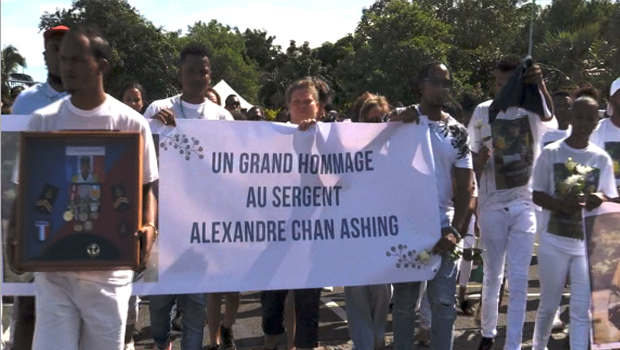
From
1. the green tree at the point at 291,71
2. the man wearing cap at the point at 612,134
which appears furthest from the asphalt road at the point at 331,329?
the green tree at the point at 291,71

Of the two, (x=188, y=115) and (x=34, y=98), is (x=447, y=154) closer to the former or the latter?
(x=188, y=115)

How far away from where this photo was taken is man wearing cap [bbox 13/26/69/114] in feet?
15.9

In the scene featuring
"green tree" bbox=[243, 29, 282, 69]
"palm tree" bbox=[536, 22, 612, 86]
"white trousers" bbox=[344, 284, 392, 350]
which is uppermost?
"green tree" bbox=[243, 29, 282, 69]

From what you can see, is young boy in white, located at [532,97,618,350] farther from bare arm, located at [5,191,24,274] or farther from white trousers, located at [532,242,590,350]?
bare arm, located at [5,191,24,274]

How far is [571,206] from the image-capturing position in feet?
18.4

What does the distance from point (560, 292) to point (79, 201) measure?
3530 mm

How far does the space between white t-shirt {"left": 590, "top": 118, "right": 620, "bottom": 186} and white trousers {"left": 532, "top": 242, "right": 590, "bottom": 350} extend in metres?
0.93

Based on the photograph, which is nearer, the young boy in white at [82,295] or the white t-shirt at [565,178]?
the young boy in white at [82,295]

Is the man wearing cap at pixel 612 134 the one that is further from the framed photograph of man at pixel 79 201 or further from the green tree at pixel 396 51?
the green tree at pixel 396 51

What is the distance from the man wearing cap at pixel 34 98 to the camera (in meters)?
4.78

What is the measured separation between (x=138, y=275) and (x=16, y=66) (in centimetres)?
4407

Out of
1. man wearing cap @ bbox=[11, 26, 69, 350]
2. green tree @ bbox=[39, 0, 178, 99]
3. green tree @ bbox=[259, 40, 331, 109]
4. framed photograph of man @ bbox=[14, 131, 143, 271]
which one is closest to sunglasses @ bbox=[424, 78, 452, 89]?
framed photograph of man @ bbox=[14, 131, 143, 271]

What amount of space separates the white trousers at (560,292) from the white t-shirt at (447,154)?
0.84 metres

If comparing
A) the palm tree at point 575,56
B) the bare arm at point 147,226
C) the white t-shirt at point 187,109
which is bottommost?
the bare arm at point 147,226
